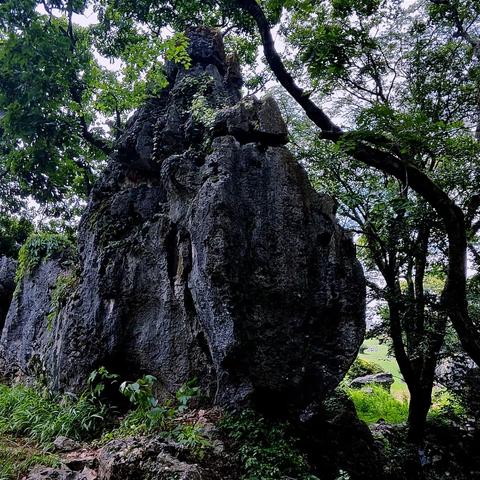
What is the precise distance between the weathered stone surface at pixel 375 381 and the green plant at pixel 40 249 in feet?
39.5

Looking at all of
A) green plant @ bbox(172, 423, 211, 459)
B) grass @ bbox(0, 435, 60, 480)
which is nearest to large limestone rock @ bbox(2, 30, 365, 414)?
green plant @ bbox(172, 423, 211, 459)

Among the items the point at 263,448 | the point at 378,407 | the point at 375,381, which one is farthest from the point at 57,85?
the point at 375,381

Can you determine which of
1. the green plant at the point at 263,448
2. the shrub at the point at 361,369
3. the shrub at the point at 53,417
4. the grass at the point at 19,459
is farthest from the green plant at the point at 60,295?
the shrub at the point at 361,369

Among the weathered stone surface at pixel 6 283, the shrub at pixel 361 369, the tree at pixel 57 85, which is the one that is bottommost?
the shrub at pixel 361 369

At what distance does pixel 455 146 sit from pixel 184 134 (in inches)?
192

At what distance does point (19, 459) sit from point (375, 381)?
14.4 m

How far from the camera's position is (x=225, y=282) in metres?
5.21

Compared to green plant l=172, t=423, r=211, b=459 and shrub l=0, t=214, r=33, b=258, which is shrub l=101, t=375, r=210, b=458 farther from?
shrub l=0, t=214, r=33, b=258

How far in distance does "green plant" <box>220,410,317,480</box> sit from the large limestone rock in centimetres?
32

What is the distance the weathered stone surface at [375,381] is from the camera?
50.7 ft

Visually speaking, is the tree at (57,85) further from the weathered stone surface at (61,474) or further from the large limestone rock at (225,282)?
the weathered stone surface at (61,474)

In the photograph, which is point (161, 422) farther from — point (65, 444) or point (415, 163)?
point (415, 163)

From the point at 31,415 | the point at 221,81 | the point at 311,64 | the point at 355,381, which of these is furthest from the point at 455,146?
the point at 355,381

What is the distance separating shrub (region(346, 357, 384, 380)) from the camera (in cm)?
1678
